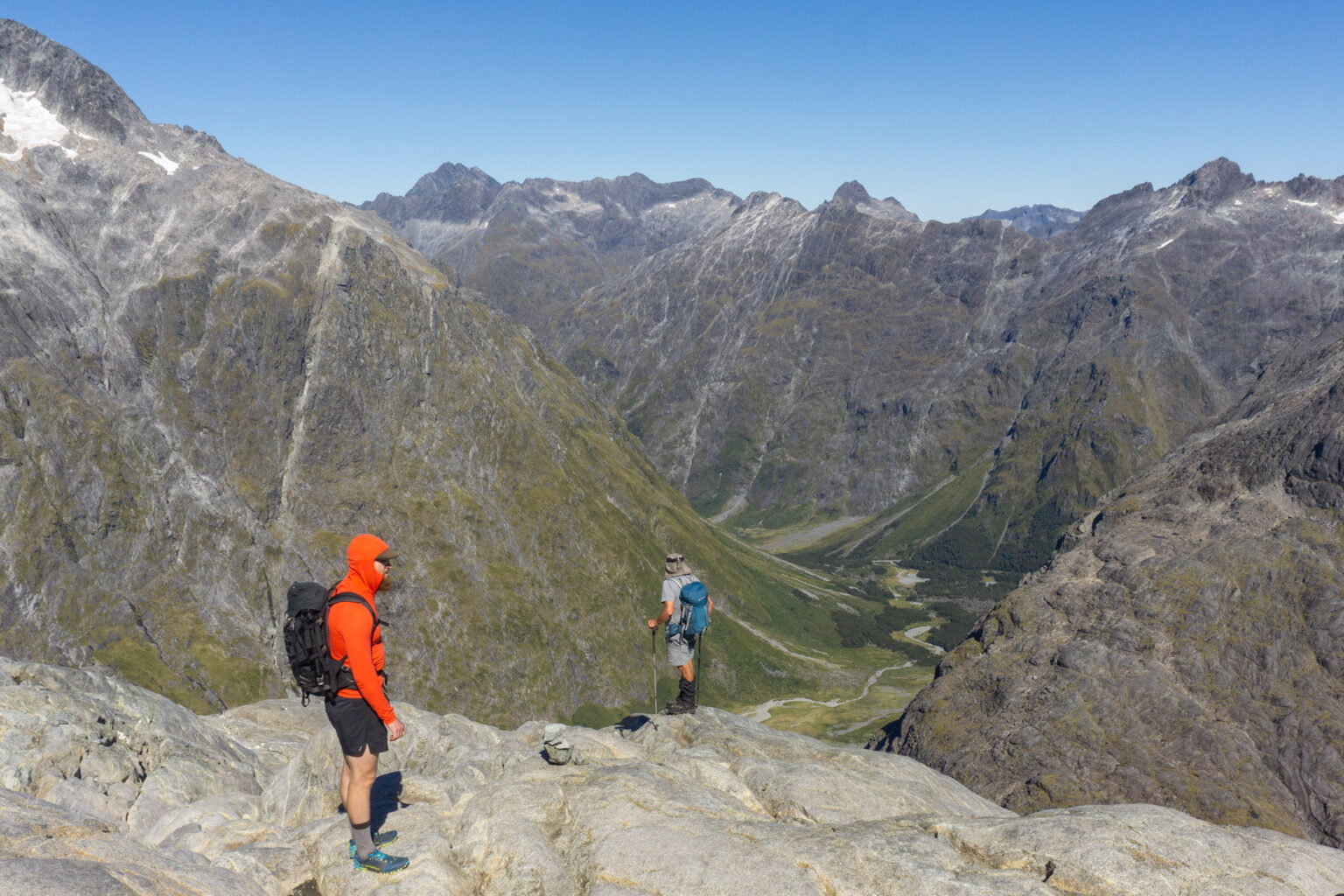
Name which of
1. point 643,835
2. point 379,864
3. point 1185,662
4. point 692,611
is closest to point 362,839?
point 379,864

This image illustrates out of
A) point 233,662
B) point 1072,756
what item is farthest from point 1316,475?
point 233,662

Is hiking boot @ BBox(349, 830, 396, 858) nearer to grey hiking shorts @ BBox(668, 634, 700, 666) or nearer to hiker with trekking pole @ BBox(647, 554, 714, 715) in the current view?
hiker with trekking pole @ BBox(647, 554, 714, 715)

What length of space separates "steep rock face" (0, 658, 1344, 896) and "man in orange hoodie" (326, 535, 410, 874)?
1454 millimetres

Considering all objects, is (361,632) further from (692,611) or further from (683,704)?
(683,704)

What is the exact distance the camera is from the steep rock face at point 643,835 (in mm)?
18859

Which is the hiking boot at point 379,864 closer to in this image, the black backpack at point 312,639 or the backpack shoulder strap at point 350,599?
the black backpack at point 312,639

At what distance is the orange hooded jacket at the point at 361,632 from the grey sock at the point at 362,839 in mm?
2882

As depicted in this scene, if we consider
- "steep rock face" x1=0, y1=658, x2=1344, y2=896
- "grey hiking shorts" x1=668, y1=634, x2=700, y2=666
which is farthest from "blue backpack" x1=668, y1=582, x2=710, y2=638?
"steep rock face" x1=0, y1=658, x2=1344, y2=896

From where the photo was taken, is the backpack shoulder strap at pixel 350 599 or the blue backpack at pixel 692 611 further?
the blue backpack at pixel 692 611

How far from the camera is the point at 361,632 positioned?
17.7 m

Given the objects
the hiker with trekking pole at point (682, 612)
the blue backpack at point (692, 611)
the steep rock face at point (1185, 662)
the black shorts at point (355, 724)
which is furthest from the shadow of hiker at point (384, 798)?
the steep rock face at point (1185, 662)

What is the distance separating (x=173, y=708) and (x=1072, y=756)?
11210cm

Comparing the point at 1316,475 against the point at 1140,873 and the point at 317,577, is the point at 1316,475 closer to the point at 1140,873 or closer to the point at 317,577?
the point at 1140,873

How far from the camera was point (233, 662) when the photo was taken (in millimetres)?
172750
